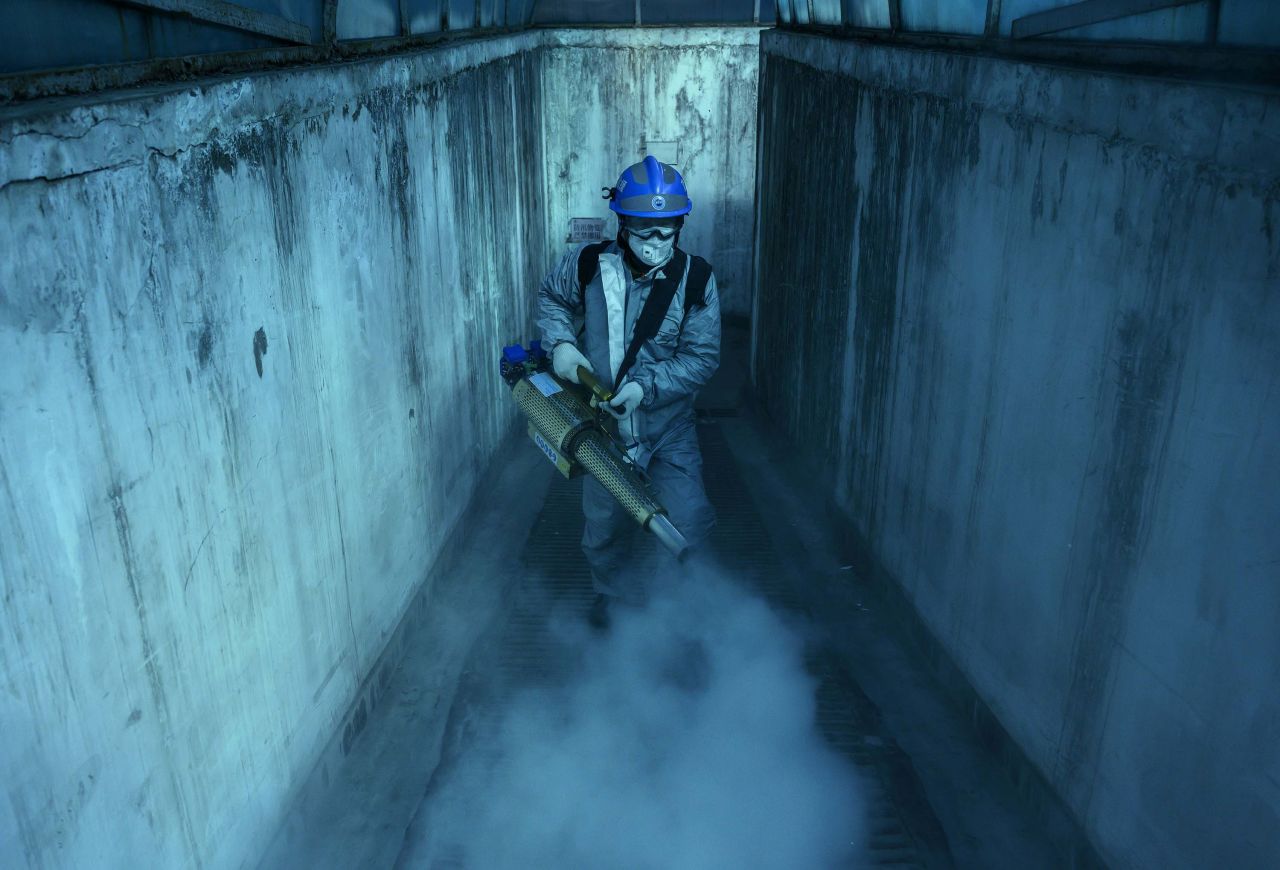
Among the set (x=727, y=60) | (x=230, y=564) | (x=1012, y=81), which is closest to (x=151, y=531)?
(x=230, y=564)

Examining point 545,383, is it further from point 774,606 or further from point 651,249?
point 774,606

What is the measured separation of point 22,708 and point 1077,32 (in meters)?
2.98

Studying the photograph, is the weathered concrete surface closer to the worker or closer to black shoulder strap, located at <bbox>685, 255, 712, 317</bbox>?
the worker

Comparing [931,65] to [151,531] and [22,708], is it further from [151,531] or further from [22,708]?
[22,708]

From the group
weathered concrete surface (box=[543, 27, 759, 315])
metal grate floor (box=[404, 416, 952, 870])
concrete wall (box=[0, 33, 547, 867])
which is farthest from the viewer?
weathered concrete surface (box=[543, 27, 759, 315])

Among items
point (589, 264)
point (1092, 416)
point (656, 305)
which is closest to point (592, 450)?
point (656, 305)

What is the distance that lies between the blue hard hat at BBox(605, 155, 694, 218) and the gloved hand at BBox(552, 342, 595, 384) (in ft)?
1.95

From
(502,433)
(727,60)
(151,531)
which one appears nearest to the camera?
(151,531)

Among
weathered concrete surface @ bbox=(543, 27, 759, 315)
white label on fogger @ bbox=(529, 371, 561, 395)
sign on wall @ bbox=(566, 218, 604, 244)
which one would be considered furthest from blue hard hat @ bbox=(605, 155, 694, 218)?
sign on wall @ bbox=(566, 218, 604, 244)

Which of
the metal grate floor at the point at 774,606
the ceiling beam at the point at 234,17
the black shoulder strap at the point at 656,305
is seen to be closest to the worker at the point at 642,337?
the black shoulder strap at the point at 656,305

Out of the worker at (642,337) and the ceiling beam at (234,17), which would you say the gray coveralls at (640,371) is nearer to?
the worker at (642,337)

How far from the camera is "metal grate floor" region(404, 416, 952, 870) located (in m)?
2.79

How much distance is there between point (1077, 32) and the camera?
8.55 feet

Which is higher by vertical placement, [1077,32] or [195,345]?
[1077,32]
